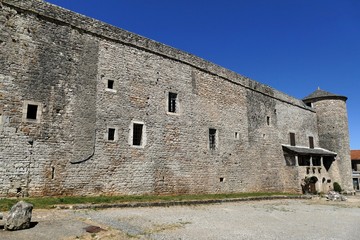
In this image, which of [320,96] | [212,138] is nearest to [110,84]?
[212,138]

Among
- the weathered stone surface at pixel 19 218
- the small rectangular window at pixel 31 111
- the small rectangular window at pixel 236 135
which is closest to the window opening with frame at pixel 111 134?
the small rectangular window at pixel 31 111

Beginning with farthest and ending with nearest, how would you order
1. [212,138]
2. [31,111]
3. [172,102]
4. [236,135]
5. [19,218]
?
1. [236,135]
2. [212,138]
3. [172,102]
4. [31,111]
5. [19,218]

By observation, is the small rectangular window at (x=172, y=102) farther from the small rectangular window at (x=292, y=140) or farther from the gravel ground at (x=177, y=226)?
the small rectangular window at (x=292, y=140)

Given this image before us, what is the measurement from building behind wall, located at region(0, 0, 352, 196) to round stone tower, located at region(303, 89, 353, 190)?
620cm

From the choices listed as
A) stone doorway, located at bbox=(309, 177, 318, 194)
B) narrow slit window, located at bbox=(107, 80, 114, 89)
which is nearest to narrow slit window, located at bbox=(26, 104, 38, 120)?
narrow slit window, located at bbox=(107, 80, 114, 89)

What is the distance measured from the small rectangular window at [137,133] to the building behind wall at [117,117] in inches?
2.6

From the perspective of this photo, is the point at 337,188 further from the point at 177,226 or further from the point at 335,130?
the point at 177,226

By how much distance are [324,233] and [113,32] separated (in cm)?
1148

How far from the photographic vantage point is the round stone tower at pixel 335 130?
2525 cm

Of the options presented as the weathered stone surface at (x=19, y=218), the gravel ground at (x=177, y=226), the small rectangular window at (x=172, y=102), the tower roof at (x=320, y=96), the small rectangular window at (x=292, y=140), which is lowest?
the gravel ground at (x=177, y=226)

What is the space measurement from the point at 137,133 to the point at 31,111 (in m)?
4.74

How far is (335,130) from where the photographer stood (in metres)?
25.9

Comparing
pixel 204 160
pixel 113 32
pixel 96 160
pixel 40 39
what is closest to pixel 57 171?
pixel 96 160

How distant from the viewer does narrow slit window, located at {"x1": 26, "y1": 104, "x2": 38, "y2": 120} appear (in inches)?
417
